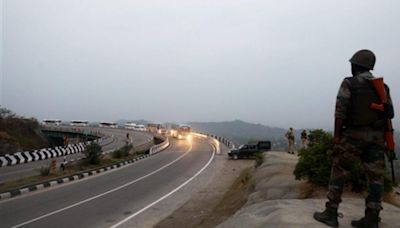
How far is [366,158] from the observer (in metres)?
5.72

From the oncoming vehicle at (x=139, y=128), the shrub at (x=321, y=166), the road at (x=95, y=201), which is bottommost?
the road at (x=95, y=201)

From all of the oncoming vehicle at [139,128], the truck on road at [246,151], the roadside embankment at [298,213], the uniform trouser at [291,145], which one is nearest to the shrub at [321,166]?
the roadside embankment at [298,213]

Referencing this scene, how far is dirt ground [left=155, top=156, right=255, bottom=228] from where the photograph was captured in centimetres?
1167

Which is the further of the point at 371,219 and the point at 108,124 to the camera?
the point at 108,124

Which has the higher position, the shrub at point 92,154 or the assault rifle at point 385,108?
the assault rifle at point 385,108

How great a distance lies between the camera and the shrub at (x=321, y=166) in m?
9.02

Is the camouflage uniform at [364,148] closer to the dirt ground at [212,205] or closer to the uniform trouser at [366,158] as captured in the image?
the uniform trouser at [366,158]

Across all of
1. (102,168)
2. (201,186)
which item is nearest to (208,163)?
(102,168)

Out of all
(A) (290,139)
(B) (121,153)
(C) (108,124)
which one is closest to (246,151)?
(A) (290,139)

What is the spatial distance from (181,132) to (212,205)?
54446mm

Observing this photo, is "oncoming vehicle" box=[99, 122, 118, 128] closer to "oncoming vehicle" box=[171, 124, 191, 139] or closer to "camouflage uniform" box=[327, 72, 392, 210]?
"oncoming vehicle" box=[171, 124, 191, 139]

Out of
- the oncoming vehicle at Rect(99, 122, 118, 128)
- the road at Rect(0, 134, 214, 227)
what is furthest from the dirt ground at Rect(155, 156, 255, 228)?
the oncoming vehicle at Rect(99, 122, 118, 128)

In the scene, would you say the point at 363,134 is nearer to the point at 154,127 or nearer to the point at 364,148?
the point at 364,148

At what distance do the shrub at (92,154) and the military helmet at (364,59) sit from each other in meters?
25.0
